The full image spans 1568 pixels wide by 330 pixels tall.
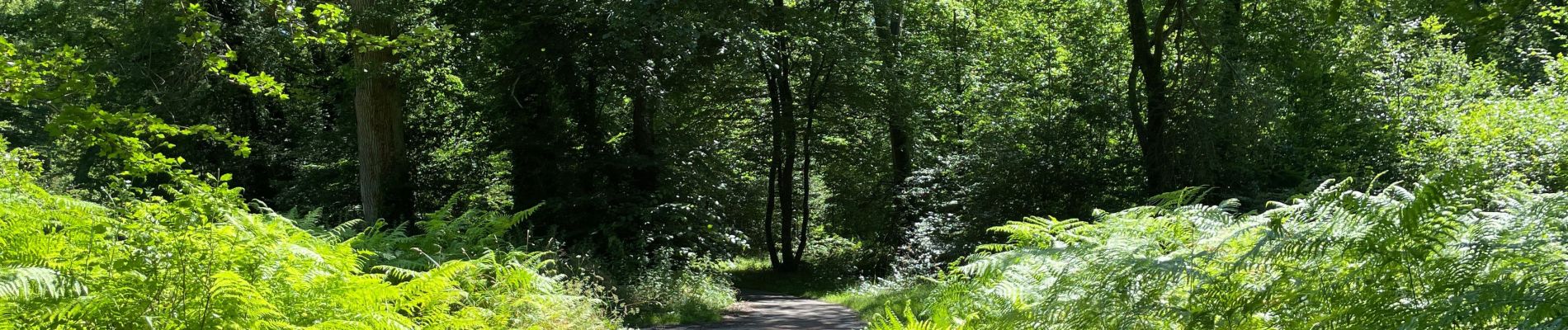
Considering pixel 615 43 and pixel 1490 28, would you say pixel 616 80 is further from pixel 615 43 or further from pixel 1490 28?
pixel 1490 28

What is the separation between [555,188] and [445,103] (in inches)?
238

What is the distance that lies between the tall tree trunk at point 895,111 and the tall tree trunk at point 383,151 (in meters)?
9.16

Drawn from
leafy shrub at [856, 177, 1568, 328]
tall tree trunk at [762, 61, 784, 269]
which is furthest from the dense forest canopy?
tall tree trunk at [762, 61, 784, 269]

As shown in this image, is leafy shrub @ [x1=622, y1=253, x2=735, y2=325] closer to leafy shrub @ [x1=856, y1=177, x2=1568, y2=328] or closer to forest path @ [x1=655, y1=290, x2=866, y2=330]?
forest path @ [x1=655, y1=290, x2=866, y2=330]

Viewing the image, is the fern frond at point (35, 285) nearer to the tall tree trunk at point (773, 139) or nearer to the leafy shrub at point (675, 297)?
the leafy shrub at point (675, 297)

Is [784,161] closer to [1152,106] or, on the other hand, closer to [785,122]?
[785,122]

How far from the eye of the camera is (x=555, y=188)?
15.2 meters

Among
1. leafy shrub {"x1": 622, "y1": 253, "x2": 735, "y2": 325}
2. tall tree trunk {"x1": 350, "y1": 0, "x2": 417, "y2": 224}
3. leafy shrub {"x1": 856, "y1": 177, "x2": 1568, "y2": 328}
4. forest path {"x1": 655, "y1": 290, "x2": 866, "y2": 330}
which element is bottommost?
forest path {"x1": 655, "y1": 290, "x2": 866, "y2": 330}

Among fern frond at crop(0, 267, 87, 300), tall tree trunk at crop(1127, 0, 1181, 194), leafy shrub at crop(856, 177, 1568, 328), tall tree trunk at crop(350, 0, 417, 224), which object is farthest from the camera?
tall tree trunk at crop(1127, 0, 1181, 194)

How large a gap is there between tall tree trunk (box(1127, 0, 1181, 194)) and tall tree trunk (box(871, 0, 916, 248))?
4.91 meters

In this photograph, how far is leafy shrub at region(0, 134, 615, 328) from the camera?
10.8 feet

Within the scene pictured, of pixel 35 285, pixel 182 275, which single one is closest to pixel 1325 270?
pixel 182 275

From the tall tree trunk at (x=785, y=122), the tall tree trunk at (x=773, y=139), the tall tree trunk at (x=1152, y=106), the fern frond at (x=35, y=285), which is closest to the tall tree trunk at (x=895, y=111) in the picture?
the tall tree trunk at (x=785, y=122)

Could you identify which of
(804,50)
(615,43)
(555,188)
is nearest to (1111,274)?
(615,43)
